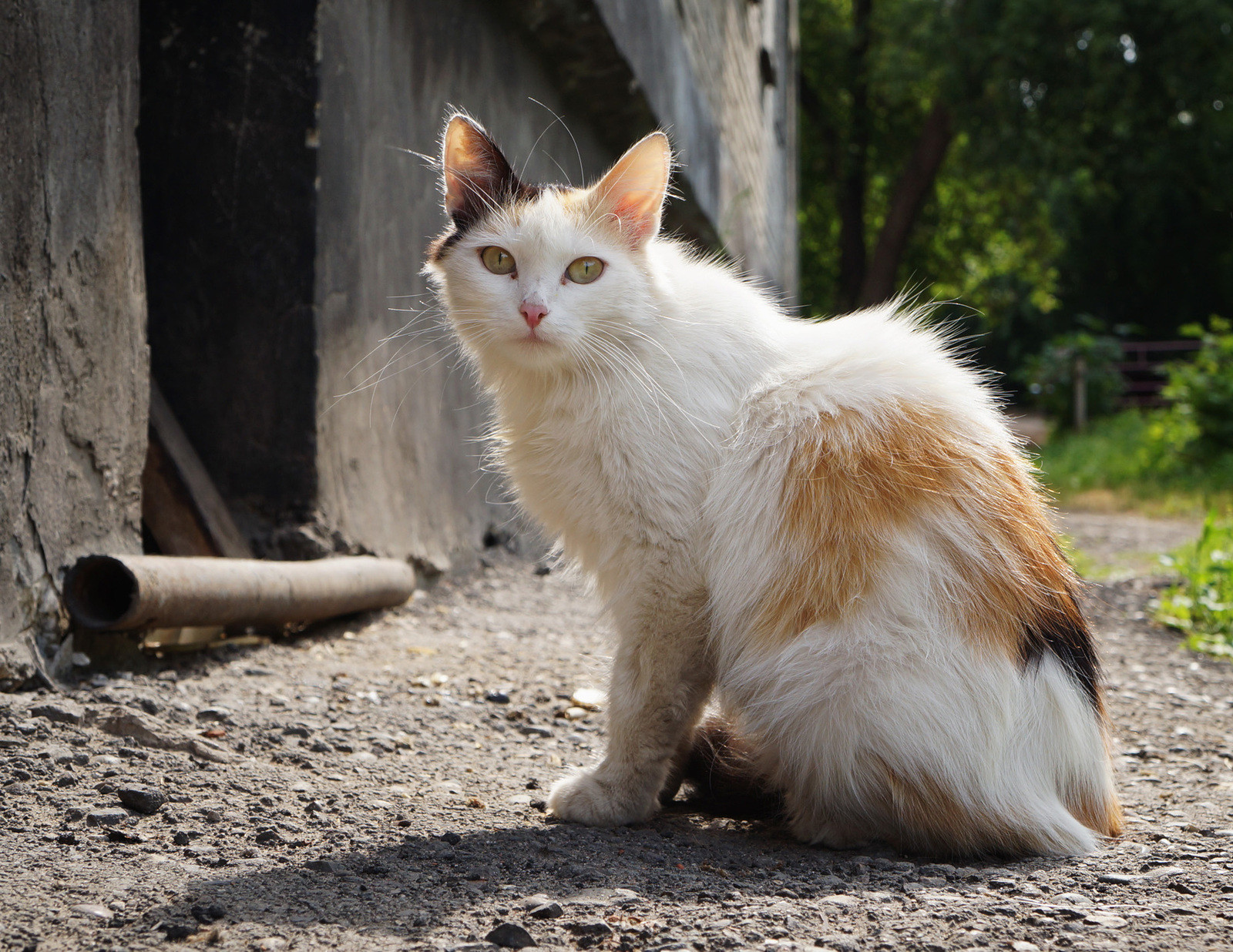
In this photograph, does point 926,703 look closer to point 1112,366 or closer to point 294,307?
point 294,307

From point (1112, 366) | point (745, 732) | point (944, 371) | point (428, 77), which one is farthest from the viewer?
point (1112, 366)

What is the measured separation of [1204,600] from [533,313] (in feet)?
13.1

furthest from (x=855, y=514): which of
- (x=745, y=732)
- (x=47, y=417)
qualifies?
(x=47, y=417)

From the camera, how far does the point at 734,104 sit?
A: 9.59 meters

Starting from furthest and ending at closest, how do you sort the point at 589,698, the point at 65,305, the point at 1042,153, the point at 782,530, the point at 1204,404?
the point at 1042,153 < the point at 1204,404 < the point at 589,698 < the point at 65,305 < the point at 782,530

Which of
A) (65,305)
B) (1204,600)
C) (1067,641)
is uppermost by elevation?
(65,305)

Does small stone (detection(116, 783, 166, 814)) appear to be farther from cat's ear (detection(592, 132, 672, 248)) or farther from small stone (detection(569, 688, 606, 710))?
cat's ear (detection(592, 132, 672, 248))

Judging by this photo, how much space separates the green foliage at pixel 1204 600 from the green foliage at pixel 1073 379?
11.6 metres

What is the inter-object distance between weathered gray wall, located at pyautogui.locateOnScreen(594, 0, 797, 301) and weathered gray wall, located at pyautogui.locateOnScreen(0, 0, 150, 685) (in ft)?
6.30

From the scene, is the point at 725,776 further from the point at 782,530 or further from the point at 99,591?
the point at 99,591

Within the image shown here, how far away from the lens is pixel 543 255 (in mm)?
2336

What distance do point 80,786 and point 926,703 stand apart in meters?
1.71

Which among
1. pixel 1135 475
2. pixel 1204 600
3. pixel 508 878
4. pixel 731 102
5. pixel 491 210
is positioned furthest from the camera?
pixel 1135 475

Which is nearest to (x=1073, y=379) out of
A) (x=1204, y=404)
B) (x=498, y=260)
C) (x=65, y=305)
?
(x=1204, y=404)
